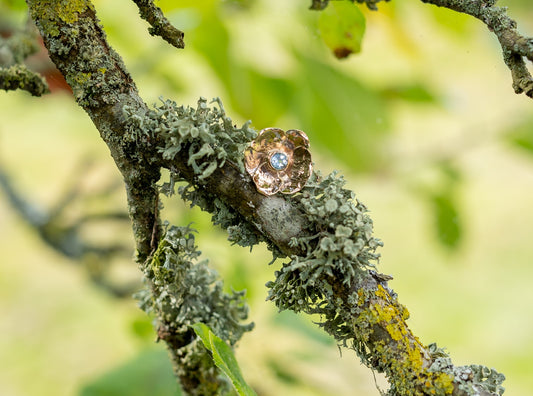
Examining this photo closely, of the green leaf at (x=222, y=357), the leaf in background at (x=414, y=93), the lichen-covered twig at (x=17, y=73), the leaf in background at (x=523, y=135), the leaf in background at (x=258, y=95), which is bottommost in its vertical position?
the green leaf at (x=222, y=357)

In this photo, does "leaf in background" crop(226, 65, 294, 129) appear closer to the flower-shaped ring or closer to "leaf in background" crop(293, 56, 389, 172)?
"leaf in background" crop(293, 56, 389, 172)

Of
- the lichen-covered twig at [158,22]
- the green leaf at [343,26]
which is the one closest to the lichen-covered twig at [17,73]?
the lichen-covered twig at [158,22]

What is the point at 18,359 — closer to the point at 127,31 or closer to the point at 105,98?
the point at 127,31

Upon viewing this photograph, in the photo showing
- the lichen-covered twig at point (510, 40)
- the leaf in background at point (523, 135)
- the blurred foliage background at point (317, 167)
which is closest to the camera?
the lichen-covered twig at point (510, 40)

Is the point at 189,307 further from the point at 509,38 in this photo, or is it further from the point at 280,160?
the point at 509,38

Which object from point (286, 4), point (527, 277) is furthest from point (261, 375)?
point (527, 277)

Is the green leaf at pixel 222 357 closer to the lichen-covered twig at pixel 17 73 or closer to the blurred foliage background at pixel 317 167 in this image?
the lichen-covered twig at pixel 17 73

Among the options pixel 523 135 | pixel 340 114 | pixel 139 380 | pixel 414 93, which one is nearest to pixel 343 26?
pixel 340 114
